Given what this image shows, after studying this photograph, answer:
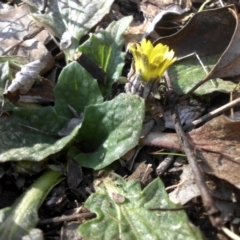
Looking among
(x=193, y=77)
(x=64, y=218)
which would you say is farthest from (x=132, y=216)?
(x=193, y=77)

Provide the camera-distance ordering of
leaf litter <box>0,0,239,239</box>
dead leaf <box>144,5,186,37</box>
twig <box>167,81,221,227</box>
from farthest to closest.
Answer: dead leaf <box>144,5,186,37</box>, leaf litter <box>0,0,239,239</box>, twig <box>167,81,221,227</box>

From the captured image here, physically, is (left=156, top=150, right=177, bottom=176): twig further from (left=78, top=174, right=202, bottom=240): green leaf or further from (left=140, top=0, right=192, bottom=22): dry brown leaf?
(left=140, top=0, right=192, bottom=22): dry brown leaf

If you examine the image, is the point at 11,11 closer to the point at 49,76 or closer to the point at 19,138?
the point at 49,76

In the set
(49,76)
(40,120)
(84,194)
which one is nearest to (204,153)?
(84,194)

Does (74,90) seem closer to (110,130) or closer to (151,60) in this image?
(110,130)

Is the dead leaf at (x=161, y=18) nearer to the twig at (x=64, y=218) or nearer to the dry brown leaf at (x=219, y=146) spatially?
the dry brown leaf at (x=219, y=146)

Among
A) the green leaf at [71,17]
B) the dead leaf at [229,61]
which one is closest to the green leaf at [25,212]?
the green leaf at [71,17]

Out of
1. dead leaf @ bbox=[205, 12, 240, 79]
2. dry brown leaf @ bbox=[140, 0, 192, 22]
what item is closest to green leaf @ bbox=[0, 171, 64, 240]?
dead leaf @ bbox=[205, 12, 240, 79]
